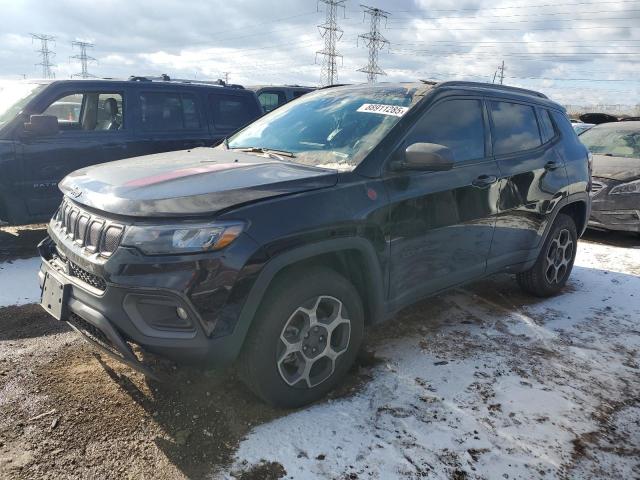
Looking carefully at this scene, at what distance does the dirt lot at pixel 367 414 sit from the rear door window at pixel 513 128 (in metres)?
1.49

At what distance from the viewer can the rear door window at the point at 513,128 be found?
4.04 meters

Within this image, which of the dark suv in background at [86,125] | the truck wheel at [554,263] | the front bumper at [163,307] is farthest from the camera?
the dark suv in background at [86,125]

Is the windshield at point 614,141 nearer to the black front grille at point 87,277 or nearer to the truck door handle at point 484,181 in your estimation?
the truck door handle at point 484,181

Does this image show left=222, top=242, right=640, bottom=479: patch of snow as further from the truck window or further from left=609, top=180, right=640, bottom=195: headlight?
the truck window

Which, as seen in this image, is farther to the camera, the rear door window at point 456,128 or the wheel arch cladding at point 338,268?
the rear door window at point 456,128

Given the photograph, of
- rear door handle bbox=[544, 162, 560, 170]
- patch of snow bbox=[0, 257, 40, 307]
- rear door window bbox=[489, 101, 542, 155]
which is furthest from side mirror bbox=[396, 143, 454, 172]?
patch of snow bbox=[0, 257, 40, 307]

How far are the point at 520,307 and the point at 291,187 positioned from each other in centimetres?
292

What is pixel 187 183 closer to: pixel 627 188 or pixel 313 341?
pixel 313 341

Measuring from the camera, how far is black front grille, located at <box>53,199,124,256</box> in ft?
8.11

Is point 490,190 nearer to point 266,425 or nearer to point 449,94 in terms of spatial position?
point 449,94

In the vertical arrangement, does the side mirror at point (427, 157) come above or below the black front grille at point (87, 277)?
above

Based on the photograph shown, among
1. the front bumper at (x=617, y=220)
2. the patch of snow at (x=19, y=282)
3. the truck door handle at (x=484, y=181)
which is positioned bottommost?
the patch of snow at (x=19, y=282)

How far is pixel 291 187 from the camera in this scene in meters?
2.71

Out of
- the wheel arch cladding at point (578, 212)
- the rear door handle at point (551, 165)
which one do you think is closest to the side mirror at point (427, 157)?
the rear door handle at point (551, 165)
